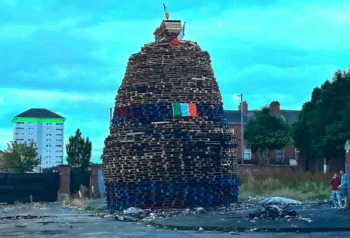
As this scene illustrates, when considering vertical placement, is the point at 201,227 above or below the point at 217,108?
below

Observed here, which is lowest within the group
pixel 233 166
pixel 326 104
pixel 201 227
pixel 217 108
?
pixel 201 227

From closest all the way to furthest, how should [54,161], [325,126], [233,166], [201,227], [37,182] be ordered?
[201,227], [233,166], [37,182], [325,126], [54,161]

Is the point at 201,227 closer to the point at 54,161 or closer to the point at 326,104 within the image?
the point at 326,104

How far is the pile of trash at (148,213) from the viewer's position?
55.2 ft

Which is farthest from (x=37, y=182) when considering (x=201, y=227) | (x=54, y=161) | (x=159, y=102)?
(x=54, y=161)

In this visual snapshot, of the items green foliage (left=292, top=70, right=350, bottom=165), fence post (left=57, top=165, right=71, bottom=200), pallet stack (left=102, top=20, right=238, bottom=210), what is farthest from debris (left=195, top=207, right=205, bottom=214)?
green foliage (left=292, top=70, right=350, bottom=165)

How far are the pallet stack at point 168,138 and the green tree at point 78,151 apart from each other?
94.6 feet

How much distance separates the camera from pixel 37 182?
3092cm

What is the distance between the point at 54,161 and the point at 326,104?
4231 inches

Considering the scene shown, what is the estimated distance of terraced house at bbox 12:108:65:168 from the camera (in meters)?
122

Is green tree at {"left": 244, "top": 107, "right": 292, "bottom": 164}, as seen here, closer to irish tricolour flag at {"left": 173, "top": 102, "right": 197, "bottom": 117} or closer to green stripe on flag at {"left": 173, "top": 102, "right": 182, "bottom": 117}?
irish tricolour flag at {"left": 173, "top": 102, "right": 197, "bottom": 117}

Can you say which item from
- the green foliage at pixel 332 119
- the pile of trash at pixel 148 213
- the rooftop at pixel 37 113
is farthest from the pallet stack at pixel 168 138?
the rooftop at pixel 37 113

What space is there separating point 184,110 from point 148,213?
431cm

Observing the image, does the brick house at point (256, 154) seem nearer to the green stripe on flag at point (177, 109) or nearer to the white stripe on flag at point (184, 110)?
the white stripe on flag at point (184, 110)
